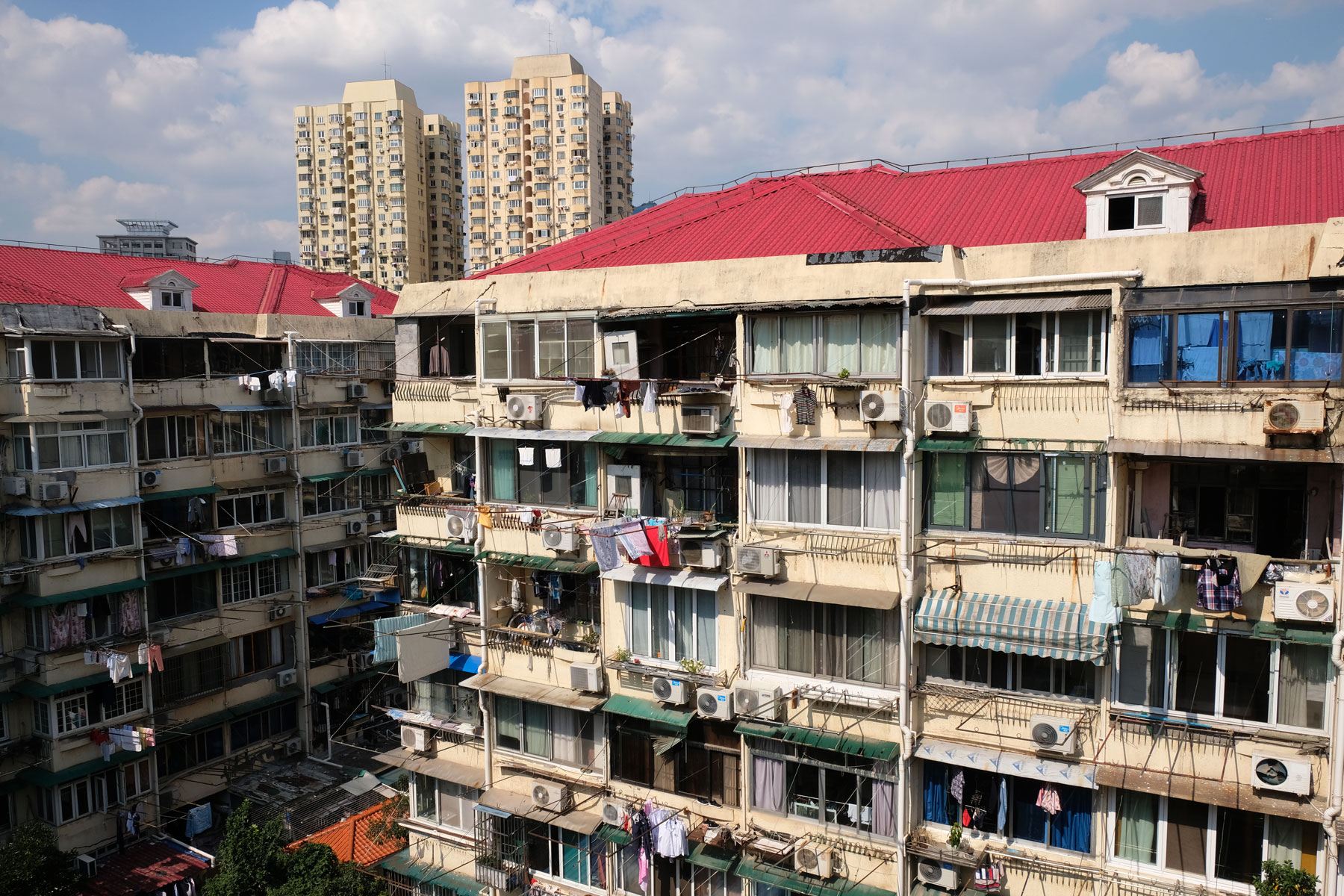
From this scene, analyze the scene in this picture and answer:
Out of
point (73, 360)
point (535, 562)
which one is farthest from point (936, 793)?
point (73, 360)

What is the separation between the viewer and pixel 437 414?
2103 centimetres

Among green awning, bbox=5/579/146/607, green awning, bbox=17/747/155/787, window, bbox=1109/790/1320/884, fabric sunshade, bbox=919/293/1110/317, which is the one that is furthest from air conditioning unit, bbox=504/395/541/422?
green awning, bbox=17/747/155/787

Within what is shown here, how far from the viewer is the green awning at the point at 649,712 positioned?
56.8ft

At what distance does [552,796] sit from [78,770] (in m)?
14.0

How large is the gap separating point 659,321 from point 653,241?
2.54 meters

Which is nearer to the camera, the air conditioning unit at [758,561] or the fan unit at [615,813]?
the air conditioning unit at [758,561]

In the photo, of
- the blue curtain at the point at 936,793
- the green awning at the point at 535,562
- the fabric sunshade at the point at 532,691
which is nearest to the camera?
the blue curtain at the point at 936,793

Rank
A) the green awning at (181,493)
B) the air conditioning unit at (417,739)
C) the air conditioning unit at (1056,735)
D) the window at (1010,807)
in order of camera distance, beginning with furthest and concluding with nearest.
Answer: the green awning at (181,493) → the air conditioning unit at (417,739) → the window at (1010,807) → the air conditioning unit at (1056,735)

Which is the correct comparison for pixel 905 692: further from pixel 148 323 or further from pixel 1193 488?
pixel 148 323

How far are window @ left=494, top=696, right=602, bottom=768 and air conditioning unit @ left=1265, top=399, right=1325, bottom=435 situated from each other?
12.7 meters

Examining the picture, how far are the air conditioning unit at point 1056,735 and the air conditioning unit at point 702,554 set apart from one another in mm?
5834

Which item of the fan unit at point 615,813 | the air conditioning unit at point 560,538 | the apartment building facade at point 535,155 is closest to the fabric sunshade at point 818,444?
the air conditioning unit at point 560,538

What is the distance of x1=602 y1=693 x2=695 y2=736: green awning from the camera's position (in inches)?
682

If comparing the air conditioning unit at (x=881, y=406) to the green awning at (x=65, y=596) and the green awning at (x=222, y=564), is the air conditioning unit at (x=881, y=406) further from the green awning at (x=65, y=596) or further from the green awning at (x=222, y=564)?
the green awning at (x=222, y=564)
